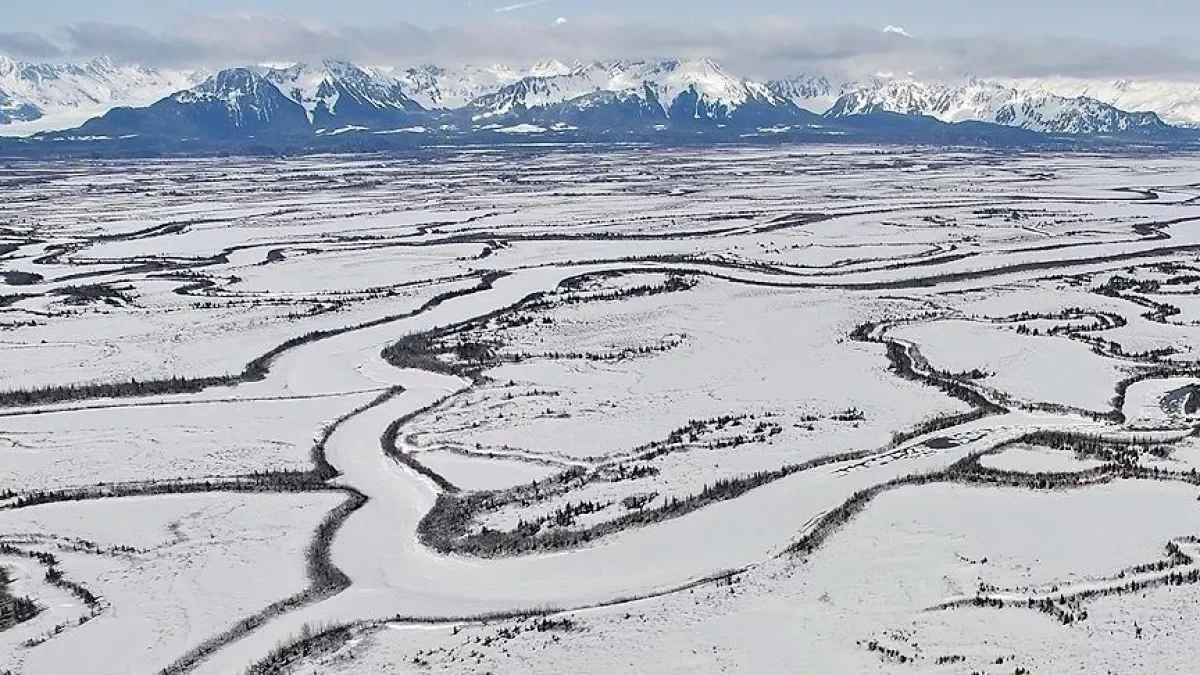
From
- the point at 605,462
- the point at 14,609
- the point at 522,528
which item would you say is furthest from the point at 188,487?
the point at 605,462

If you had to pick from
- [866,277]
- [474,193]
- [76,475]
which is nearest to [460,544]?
[76,475]

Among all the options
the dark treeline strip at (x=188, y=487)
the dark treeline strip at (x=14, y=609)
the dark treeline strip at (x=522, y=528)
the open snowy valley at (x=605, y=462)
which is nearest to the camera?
the open snowy valley at (x=605, y=462)

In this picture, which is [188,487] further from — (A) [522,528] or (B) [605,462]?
(B) [605,462]

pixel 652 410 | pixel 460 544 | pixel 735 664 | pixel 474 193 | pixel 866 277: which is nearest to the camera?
pixel 735 664

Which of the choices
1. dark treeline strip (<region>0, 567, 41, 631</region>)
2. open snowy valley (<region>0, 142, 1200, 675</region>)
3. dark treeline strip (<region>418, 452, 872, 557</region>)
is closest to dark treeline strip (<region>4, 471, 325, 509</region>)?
open snowy valley (<region>0, 142, 1200, 675</region>)

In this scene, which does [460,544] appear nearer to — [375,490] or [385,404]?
[375,490]

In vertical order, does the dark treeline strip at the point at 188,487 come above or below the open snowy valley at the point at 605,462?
below

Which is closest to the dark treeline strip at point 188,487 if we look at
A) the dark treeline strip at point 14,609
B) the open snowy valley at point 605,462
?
the open snowy valley at point 605,462

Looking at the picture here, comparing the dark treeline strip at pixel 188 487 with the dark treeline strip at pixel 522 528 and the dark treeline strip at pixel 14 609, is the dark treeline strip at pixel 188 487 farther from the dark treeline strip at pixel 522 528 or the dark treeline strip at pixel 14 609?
the dark treeline strip at pixel 14 609
